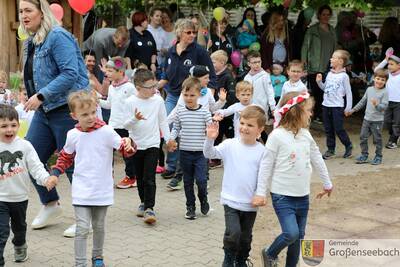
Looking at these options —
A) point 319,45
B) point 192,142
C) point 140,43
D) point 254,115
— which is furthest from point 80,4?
point 319,45

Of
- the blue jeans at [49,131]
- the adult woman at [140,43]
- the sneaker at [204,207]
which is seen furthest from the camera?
the adult woman at [140,43]

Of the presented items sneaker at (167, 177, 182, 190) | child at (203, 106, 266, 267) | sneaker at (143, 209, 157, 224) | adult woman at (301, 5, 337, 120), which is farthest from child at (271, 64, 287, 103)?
child at (203, 106, 266, 267)

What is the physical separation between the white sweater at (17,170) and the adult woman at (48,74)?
0.35m

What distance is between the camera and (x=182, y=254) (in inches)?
213

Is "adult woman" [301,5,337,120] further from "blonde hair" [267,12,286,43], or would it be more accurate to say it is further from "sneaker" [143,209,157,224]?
"sneaker" [143,209,157,224]

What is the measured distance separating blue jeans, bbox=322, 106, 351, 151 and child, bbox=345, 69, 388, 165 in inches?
10.7

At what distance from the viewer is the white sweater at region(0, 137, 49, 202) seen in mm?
4879

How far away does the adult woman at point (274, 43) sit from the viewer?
1149 cm

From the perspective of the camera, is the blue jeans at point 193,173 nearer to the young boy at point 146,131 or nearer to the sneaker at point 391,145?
the young boy at point 146,131

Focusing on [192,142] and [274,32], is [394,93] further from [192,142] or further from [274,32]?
[192,142]

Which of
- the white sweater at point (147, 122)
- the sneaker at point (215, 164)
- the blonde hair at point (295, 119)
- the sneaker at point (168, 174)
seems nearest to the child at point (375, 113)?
the sneaker at point (215, 164)

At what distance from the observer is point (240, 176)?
4.69 meters

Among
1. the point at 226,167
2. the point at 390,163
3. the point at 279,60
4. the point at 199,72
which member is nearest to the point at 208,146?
the point at 226,167

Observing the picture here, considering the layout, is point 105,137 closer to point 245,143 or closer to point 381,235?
point 245,143
